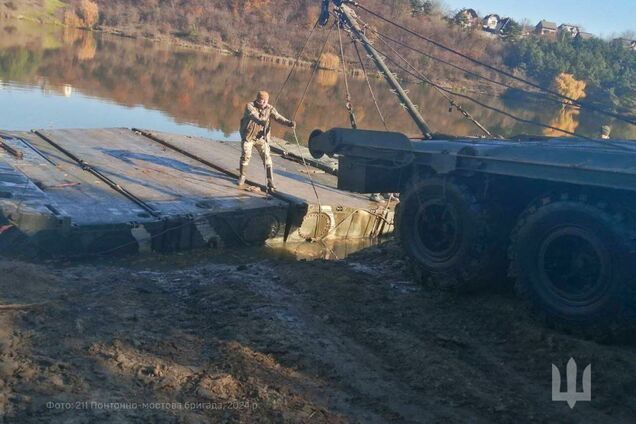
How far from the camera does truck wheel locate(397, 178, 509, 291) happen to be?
6.37 meters

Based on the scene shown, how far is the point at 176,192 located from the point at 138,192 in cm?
56

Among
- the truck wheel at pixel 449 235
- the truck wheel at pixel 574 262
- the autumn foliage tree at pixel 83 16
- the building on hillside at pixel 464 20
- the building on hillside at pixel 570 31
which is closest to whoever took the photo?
the truck wheel at pixel 574 262

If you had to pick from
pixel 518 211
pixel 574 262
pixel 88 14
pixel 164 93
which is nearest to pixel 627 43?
pixel 164 93

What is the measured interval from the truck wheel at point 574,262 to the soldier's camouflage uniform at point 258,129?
5413 millimetres

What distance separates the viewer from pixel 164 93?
89.4ft

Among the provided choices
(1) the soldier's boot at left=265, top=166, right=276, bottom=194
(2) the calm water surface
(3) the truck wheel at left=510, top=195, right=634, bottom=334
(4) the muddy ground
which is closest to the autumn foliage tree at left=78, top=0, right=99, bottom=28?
(2) the calm water surface

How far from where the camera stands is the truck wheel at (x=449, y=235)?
6.37 metres

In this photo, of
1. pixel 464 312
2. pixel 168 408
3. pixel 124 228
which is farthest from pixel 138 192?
pixel 168 408

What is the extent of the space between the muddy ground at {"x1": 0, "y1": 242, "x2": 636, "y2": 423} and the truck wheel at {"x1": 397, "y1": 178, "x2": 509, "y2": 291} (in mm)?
235

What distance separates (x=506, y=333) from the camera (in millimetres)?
5805

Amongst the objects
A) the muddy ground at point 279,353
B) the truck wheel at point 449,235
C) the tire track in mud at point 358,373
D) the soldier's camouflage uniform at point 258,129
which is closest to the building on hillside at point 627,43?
the soldier's camouflage uniform at point 258,129

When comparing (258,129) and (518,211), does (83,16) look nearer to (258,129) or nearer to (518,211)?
(258,129)

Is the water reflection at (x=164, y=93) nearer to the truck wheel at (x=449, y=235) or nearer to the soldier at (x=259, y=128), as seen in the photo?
the soldier at (x=259, y=128)

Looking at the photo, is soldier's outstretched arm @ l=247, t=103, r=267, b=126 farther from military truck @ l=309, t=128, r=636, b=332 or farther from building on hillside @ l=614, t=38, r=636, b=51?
building on hillside @ l=614, t=38, r=636, b=51
